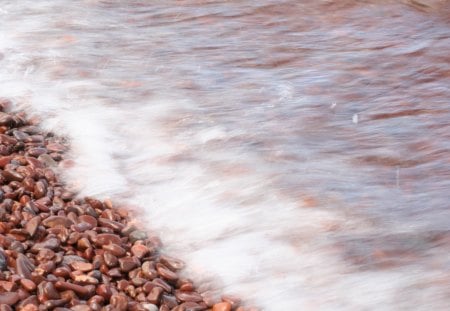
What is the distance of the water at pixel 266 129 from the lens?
9.30 ft

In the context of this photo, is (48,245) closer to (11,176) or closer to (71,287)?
(71,287)

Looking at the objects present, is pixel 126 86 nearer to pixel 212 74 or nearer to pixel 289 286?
pixel 212 74

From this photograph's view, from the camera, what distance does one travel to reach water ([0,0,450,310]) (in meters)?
2.84


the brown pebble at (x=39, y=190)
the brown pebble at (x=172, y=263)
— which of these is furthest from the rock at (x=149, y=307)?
the brown pebble at (x=39, y=190)

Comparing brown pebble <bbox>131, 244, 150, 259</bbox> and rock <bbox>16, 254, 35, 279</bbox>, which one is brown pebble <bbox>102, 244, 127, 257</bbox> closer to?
brown pebble <bbox>131, 244, 150, 259</bbox>

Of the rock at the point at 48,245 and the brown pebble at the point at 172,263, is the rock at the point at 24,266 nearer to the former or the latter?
the rock at the point at 48,245

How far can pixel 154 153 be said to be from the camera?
11.5 feet

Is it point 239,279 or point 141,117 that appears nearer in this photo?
point 239,279

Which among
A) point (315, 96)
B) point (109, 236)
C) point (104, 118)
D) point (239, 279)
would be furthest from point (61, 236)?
point (315, 96)

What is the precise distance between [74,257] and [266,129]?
4.33ft

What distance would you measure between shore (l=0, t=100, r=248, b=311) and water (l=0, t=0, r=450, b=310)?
0.34 feet

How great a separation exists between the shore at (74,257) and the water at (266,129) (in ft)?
0.34

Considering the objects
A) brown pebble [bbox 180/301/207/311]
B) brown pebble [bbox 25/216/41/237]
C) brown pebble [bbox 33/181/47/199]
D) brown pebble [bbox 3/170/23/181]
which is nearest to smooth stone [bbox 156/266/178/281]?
brown pebble [bbox 180/301/207/311]

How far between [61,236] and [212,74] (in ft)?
5.83
